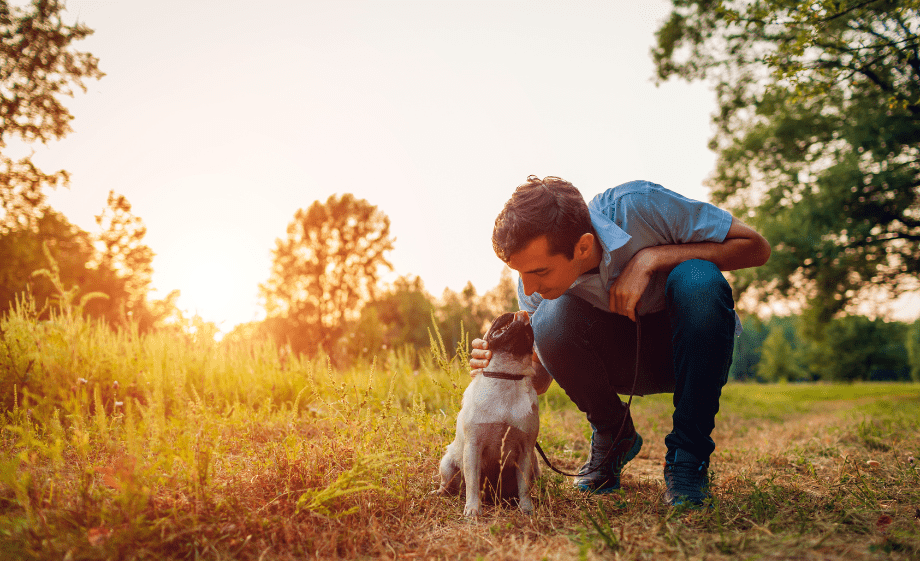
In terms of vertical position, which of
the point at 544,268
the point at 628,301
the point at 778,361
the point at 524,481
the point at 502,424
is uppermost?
the point at 544,268

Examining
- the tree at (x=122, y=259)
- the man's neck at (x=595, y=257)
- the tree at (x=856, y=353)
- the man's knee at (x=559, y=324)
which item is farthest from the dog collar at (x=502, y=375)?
the tree at (x=856, y=353)

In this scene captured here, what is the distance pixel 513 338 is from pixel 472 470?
1.99 ft

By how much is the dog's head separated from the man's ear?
49 cm

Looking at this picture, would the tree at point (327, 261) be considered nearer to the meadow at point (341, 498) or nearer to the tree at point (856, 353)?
the meadow at point (341, 498)

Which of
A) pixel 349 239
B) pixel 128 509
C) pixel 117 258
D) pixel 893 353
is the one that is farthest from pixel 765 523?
pixel 893 353

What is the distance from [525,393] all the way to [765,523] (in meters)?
1.05

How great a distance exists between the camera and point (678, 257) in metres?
2.52

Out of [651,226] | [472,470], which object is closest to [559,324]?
[651,226]

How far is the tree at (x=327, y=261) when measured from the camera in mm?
25828

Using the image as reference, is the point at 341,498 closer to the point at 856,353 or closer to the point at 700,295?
the point at 700,295

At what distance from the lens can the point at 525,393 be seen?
2191 mm

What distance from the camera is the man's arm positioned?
8.01ft

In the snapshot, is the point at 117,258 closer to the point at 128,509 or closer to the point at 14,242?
the point at 14,242

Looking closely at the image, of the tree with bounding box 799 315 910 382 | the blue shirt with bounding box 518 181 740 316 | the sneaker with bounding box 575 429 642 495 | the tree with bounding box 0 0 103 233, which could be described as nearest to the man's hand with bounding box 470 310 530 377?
the blue shirt with bounding box 518 181 740 316
